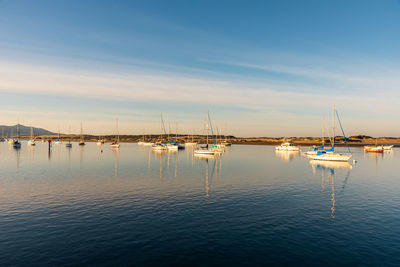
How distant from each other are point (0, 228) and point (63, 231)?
5.32m

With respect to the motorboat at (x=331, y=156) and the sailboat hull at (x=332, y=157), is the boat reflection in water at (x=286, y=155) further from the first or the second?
the sailboat hull at (x=332, y=157)

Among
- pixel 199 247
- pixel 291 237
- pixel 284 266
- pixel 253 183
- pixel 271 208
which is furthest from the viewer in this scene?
pixel 253 183

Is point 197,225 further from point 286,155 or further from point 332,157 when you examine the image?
point 286,155

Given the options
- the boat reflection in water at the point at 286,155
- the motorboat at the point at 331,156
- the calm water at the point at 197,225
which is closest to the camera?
the calm water at the point at 197,225

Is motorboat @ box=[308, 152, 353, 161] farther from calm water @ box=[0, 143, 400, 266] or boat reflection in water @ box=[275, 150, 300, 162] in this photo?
calm water @ box=[0, 143, 400, 266]

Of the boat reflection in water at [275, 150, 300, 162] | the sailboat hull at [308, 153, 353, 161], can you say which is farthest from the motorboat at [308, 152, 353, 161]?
the boat reflection in water at [275, 150, 300, 162]

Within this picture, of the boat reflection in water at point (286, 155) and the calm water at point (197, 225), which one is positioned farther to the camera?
the boat reflection in water at point (286, 155)

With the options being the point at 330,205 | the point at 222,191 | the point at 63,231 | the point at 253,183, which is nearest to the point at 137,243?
the point at 63,231

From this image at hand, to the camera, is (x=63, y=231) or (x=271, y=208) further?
(x=271, y=208)

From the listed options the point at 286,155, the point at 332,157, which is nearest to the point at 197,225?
the point at 332,157

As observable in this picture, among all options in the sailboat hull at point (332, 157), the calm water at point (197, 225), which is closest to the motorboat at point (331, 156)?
the sailboat hull at point (332, 157)

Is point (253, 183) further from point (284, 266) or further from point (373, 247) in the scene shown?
point (284, 266)

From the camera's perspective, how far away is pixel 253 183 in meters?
40.5

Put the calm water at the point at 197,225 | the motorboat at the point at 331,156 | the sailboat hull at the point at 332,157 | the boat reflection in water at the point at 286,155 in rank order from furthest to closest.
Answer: the boat reflection in water at the point at 286,155 < the motorboat at the point at 331,156 < the sailboat hull at the point at 332,157 < the calm water at the point at 197,225
